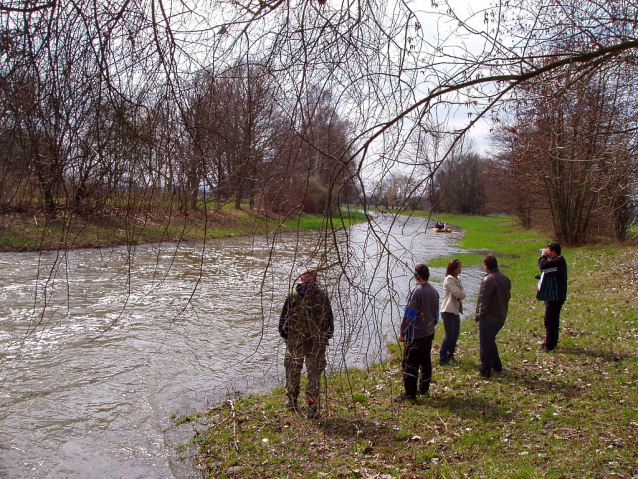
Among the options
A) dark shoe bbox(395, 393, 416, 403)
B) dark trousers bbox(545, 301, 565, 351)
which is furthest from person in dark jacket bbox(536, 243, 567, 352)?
dark shoe bbox(395, 393, 416, 403)

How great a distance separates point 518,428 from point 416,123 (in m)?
3.81

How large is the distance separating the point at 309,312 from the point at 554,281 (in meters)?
5.96

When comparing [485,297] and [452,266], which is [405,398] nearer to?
[485,297]

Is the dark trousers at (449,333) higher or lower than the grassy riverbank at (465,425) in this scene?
higher

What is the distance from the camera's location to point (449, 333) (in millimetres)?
8219

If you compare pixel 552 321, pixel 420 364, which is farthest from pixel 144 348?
pixel 552 321

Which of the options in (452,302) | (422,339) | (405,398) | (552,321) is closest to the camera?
(422,339)

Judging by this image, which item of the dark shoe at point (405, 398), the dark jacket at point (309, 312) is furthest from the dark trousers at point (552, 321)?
the dark jacket at point (309, 312)

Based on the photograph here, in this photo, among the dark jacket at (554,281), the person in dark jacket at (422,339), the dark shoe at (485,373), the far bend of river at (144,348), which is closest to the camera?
the far bend of river at (144,348)

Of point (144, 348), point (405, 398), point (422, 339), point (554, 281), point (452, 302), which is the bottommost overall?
point (144, 348)

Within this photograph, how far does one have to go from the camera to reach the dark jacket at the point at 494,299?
7.26m

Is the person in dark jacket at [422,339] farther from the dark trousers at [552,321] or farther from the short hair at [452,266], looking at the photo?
the dark trousers at [552,321]

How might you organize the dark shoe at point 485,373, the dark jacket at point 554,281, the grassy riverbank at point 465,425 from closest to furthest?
the grassy riverbank at point 465,425
the dark shoe at point 485,373
the dark jacket at point 554,281

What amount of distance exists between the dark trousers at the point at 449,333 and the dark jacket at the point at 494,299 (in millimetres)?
686
